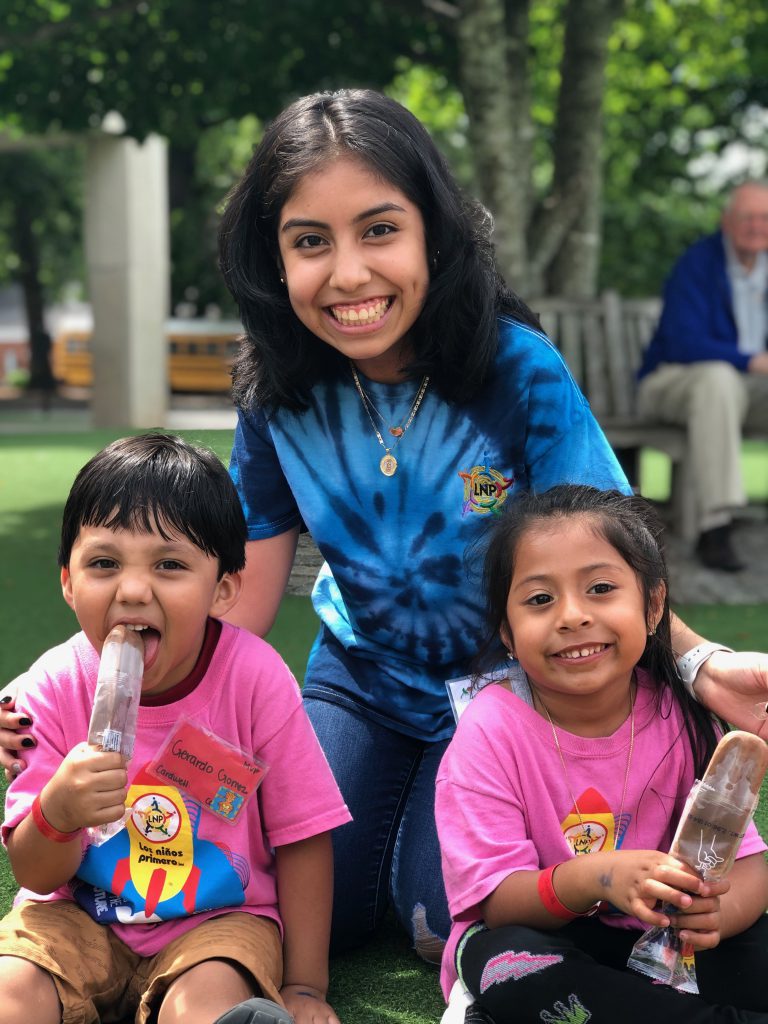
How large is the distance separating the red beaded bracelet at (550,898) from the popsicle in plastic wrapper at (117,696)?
691 mm

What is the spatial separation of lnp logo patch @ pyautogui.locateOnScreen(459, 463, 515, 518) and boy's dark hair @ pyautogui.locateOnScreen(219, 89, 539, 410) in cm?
17

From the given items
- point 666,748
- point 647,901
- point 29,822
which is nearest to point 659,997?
point 647,901

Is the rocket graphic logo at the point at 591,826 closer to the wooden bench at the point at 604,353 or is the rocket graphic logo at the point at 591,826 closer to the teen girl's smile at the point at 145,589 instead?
the teen girl's smile at the point at 145,589

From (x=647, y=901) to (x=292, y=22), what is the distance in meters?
7.46

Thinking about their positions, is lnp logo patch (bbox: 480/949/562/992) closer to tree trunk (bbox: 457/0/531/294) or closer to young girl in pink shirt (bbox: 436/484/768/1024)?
young girl in pink shirt (bbox: 436/484/768/1024)

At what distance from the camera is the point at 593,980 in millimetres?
2184

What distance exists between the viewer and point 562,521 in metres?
2.41

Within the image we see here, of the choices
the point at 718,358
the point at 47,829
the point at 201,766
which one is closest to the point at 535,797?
the point at 201,766

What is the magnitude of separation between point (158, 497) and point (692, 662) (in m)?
1.01

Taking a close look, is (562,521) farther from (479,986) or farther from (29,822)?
(29,822)

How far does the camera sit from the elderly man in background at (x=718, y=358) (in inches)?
271

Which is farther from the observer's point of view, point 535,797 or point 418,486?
point 418,486

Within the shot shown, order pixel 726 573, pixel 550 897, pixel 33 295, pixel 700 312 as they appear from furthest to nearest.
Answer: pixel 33 295 → pixel 700 312 → pixel 726 573 → pixel 550 897

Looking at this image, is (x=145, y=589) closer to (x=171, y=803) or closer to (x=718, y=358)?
(x=171, y=803)
